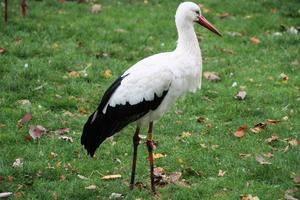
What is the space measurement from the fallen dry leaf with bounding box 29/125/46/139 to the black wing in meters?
1.41

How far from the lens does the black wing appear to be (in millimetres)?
6430

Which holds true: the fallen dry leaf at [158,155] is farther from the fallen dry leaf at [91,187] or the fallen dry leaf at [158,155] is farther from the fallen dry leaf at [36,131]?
the fallen dry leaf at [36,131]

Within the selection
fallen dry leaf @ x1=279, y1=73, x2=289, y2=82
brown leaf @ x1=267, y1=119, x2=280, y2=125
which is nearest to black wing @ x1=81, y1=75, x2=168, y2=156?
brown leaf @ x1=267, y1=119, x2=280, y2=125

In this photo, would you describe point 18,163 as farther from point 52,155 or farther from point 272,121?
point 272,121

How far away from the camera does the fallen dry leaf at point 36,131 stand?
775 cm

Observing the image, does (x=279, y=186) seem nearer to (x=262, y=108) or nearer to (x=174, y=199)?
(x=174, y=199)

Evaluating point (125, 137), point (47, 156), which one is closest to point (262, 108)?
point (125, 137)

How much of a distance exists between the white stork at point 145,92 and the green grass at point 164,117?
2.06ft

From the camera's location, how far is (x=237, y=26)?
39.9 ft

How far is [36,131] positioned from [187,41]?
2.33 metres

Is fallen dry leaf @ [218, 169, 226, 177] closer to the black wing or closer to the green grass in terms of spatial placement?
the green grass

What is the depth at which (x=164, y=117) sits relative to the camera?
855 cm

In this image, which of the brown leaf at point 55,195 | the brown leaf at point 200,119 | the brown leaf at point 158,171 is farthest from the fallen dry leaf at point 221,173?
the brown leaf at point 55,195

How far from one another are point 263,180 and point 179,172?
903 mm
